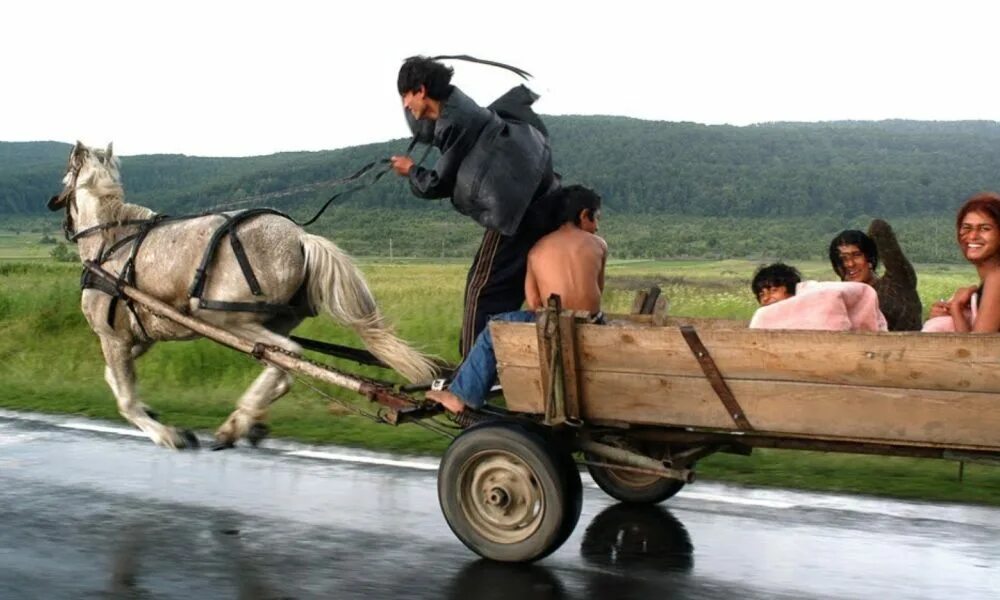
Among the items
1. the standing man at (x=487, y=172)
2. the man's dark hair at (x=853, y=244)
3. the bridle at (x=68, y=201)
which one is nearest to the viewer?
the standing man at (x=487, y=172)


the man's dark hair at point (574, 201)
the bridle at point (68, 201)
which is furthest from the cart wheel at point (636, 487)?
the bridle at point (68, 201)

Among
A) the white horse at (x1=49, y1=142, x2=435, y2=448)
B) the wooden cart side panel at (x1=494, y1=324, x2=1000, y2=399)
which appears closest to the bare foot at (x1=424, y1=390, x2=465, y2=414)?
the wooden cart side panel at (x1=494, y1=324, x2=1000, y2=399)

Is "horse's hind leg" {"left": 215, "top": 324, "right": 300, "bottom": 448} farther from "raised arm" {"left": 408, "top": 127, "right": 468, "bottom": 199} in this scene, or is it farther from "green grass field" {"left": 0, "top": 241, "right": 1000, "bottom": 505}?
"raised arm" {"left": 408, "top": 127, "right": 468, "bottom": 199}

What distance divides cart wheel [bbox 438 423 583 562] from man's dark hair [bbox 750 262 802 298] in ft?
3.64

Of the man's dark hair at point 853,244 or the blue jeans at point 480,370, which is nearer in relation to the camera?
the blue jeans at point 480,370

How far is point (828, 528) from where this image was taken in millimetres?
6270

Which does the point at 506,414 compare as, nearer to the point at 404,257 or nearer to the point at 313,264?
the point at 313,264

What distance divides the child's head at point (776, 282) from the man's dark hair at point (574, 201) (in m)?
0.81

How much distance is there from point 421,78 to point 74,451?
12.6ft

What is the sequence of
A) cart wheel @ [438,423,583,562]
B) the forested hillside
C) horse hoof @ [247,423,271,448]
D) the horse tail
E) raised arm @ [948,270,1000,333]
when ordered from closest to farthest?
raised arm @ [948,270,1000,333] < cart wheel @ [438,423,583,562] < horse hoof @ [247,423,271,448] < the horse tail < the forested hillside

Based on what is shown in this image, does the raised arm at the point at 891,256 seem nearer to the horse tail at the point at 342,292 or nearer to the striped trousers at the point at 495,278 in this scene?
the striped trousers at the point at 495,278

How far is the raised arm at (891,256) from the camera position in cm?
687

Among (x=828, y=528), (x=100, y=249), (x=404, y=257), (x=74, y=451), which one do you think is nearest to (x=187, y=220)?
(x=100, y=249)

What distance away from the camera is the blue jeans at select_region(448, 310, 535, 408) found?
581cm
